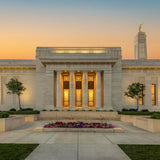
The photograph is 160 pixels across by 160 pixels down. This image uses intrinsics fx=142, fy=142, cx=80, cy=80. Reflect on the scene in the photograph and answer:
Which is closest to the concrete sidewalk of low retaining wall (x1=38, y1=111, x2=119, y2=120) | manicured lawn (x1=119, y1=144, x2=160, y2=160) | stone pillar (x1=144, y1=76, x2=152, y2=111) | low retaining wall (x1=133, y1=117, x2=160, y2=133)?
manicured lawn (x1=119, y1=144, x2=160, y2=160)

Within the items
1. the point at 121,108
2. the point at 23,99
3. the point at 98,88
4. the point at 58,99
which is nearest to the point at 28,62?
the point at 23,99

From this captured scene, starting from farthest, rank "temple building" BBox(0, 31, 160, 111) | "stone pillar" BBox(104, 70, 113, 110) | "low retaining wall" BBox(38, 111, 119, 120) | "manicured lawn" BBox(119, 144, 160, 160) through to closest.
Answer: "stone pillar" BBox(104, 70, 113, 110) < "temple building" BBox(0, 31, 160, 111) < "low retaining wall" BBox(38, 111, 119, 120) < "manicured lawn" BBox(119, 144, 160, 160)

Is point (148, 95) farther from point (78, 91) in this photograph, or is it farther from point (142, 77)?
point (78, 91)

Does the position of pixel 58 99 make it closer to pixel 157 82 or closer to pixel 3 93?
pixel 3 93

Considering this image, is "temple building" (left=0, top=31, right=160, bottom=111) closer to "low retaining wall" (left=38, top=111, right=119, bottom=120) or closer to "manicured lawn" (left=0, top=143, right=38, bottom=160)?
"low retaining wall" (left=38, top=111, right=119, bottom=120)

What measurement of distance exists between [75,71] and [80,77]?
5196 mm

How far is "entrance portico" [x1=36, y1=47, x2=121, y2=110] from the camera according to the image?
34594 millimetres

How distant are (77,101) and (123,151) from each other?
31.6m

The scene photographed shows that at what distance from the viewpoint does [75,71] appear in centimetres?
3653

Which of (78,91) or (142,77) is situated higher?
(142,77)

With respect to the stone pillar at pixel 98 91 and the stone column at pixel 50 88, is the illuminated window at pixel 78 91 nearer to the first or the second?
the stone pillar at pixel 98 91

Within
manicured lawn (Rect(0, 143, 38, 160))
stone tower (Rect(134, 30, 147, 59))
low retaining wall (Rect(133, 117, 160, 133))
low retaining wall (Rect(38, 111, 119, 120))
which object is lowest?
low retaining wall (Rect(38, 111, 119, 120))

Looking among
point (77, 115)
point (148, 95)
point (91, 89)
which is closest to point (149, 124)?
point (77, 115)

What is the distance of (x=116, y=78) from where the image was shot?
124ft
